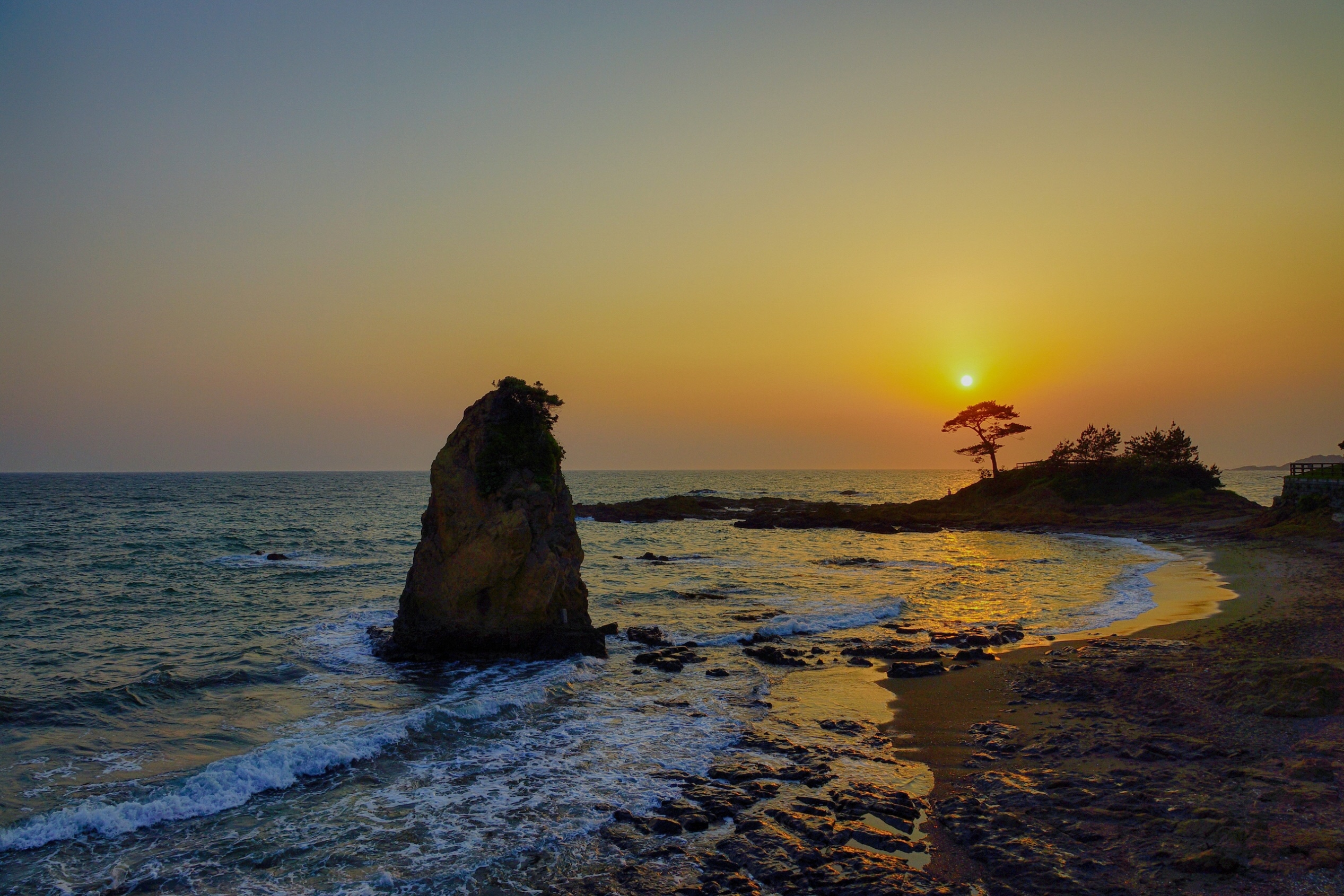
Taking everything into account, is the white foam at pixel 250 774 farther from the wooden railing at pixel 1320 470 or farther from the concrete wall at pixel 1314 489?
the wooden railing at pixel 1320 470

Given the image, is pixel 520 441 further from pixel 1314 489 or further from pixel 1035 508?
pixel 1035 508

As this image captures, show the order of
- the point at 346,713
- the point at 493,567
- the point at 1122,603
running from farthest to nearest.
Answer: the point at 1122,603 < the point at 493,567 < the point at 346,713

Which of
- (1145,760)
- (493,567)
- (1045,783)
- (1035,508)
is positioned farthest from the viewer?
(1035,508)

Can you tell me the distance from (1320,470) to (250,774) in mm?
54105

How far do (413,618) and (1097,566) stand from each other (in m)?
31.1

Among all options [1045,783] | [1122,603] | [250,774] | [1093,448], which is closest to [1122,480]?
[1093,448]

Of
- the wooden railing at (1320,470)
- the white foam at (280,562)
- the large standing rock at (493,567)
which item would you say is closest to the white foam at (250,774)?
the large standing rock at (493,567)

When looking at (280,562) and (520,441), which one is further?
(280,562)

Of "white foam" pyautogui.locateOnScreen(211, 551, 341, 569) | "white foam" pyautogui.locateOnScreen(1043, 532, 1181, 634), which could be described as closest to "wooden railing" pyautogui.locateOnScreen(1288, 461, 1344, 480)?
"white foam" pyautogui.locateOnScreen(1043, 532, 1181, 634)

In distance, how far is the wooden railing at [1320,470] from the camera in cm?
4084

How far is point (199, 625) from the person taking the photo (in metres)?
22.4

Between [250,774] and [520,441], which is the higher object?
[520,441]

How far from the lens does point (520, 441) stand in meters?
20.5

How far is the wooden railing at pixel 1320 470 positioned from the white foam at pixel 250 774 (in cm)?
4714
